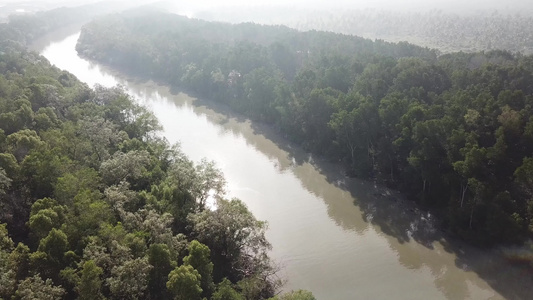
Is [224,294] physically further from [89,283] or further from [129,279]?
[89,283]

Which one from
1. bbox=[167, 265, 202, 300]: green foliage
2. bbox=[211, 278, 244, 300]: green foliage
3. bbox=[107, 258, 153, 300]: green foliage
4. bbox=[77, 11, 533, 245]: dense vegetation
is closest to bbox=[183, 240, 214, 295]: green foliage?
bbox=[211, 278, 244, 300]: green foliage

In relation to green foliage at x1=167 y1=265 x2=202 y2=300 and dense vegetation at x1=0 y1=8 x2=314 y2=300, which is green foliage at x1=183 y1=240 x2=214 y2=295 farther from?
green foliage at x1=167 y1=265 x2=202 y2=300

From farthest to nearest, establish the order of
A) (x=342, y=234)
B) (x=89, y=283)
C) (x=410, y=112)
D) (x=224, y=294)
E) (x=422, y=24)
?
(x=422, y=24) < (x=410, y=112) < (x=342, y=234) < (x=224, y=294) < (x=89, y=283)

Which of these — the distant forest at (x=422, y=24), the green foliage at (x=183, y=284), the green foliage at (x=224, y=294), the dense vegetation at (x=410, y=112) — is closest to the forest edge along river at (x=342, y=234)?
the dense vegetation at (x=410, y=112)

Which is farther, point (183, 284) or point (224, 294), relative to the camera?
point (224, 294)

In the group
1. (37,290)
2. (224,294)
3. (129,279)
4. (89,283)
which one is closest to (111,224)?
(129,279)

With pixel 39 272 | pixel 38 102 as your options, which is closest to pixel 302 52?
pixel 38 102

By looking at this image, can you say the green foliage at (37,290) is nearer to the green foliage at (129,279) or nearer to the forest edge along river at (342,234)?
the green foliage at (129,279)
